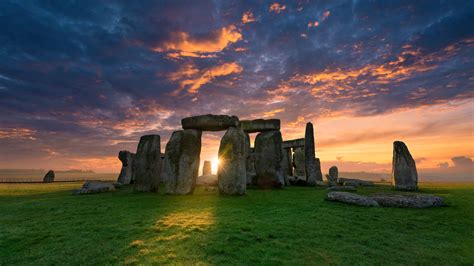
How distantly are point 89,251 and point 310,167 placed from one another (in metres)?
14.0

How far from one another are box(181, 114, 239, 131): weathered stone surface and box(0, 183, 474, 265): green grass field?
16.2ft

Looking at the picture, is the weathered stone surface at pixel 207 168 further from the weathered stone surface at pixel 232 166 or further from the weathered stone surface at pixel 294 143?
the weathered stone surface at pixel 232 166

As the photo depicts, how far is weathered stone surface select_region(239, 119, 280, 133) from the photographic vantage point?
14477 millimetres

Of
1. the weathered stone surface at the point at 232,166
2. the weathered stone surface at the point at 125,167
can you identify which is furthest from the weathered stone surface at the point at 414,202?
the weathered stone surface at the point at 125,167

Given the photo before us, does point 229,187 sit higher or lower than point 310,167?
lower

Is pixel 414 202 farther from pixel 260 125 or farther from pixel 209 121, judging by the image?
pixel 260 125

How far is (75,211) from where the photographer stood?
7.02 m

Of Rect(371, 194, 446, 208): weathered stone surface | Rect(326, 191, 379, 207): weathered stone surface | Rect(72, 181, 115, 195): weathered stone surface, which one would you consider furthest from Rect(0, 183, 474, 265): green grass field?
Rect(72, 181, 115, 195): weathered stone surface

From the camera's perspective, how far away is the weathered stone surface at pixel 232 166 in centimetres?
995

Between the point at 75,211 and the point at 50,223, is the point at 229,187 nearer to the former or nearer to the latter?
the point at 75,211

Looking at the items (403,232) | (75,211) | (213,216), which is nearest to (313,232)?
(403,232)

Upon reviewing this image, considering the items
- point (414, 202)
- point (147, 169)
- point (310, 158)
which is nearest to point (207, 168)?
point (310, 158)

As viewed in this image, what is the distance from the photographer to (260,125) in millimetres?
14680

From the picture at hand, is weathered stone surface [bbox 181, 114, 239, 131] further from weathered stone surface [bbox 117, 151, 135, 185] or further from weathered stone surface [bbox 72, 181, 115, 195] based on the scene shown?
weathered stone surface [bbox 117, 151, 135, 185]
